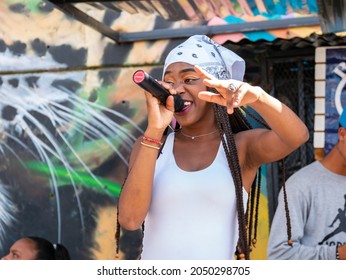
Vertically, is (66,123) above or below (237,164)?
above

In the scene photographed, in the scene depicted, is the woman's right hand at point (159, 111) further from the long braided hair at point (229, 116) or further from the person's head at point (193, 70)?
the long braided hair at point (229, 116)

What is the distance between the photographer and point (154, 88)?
3.06 m

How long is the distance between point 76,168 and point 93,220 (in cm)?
36

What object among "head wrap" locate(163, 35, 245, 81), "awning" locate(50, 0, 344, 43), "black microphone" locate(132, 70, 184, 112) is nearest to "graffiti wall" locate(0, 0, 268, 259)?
"awning" locate(50, 0, 344, 43)

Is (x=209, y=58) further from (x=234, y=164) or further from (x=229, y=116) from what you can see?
(x=234, y=164)

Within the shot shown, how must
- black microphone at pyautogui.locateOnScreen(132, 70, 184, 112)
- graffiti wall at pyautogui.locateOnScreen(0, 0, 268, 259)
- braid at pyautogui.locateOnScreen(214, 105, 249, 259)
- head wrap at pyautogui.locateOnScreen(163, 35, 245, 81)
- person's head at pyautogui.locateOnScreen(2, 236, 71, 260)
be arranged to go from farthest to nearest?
graffiti wall at pyautogui.locateOnScreen(0, 0, 268, 259)
person's head at pyautogui.locateOnScreen(2, 236, 71, 260)
head wrap at pyautogui.locateOnScreen(163, 35, 245, 81)
braid at pyautogui.locateOnScreen(214, 105, 249, 259)
black microphone at pyautogui.locateOnScreen(132, 70, 184, 112)

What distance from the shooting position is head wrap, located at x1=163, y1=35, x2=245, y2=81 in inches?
133

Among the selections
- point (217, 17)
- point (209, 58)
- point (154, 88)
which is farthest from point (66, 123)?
point (154, 88)

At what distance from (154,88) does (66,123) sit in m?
2.71

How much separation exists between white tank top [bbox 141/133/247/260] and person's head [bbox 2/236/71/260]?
6.50 ft

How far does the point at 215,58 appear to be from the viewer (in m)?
3.45

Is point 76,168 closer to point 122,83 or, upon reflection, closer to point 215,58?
point 122,83

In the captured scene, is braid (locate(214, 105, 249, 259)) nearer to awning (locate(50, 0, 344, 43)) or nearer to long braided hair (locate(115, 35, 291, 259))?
long braided hair (locate(115, 35, 291, 259))

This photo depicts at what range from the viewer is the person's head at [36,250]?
5.10m
